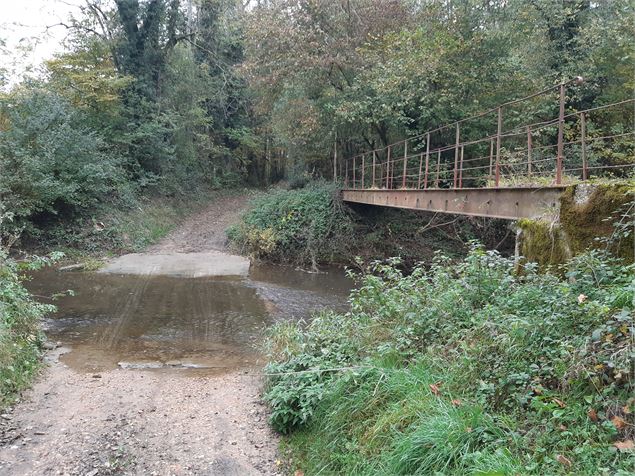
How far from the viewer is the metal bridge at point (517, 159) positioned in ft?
20.1

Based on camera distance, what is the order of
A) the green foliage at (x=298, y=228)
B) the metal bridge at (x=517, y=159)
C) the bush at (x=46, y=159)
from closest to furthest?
the metal bridge at (x=517, y=159) → the bush at (x=46, y=159) → the green foliage at (x=298, y=228)

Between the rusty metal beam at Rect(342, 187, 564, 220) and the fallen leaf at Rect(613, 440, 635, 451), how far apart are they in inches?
136

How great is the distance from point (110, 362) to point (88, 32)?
18.2 meters

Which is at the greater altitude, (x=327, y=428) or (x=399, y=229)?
(x=399, y=229)

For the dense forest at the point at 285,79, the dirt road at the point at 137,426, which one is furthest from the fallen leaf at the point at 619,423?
the dense forest at the point at 285,79

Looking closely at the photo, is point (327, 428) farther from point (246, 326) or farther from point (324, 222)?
point (324, 222)

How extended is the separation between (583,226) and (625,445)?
9.01ft

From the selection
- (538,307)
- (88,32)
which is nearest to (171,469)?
(538,307)

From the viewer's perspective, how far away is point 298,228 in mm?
16109

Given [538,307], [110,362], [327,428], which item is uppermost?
[538,307]

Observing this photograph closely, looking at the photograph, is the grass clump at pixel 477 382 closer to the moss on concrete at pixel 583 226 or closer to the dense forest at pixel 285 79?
the moss on concrete at pixel 583 226

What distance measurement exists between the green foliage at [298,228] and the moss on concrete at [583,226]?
34.2 ft

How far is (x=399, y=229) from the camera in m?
17.0

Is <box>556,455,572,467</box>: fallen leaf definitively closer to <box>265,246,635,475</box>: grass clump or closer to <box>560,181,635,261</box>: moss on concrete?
<box>265,246,635,475</box>: grass clump
